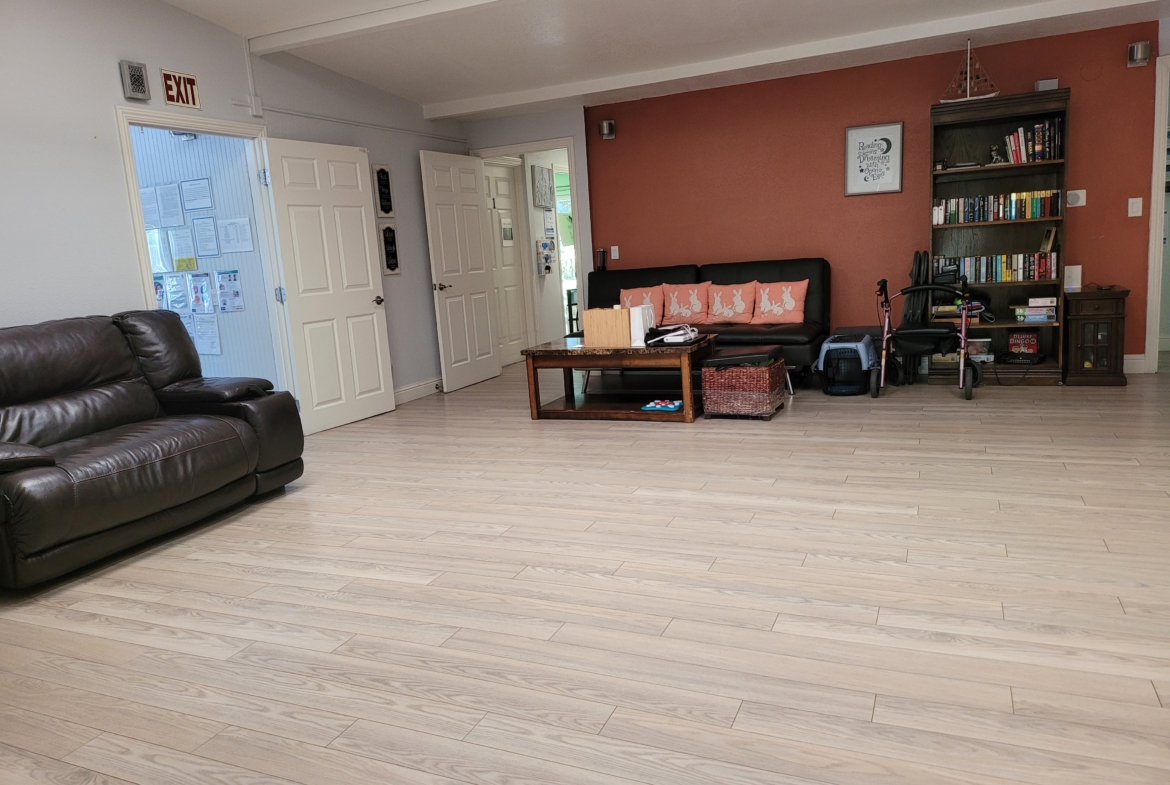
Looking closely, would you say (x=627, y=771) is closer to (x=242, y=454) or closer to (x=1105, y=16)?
(x=242, y=454)

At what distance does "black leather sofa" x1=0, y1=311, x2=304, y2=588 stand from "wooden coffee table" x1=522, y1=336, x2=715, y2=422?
6.05 feet

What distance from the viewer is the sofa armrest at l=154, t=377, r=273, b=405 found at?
3898mm

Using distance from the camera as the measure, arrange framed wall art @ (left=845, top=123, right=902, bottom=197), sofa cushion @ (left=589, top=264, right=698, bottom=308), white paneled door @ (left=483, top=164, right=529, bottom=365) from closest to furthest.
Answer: framed wall art @ (left=845, top=123, right=902, bottom=197)
sofa cushion @ (left=589, top=264, right=698, bottom=308)
white paneled door @ (left=483, top=164, right=529, bottom=365)

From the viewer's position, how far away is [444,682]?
84.2 inches

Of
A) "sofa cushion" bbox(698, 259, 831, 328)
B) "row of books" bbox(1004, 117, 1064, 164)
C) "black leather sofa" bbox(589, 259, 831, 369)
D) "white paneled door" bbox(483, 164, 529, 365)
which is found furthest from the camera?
"white paneled door" bbox(483, 164, 529, 365)

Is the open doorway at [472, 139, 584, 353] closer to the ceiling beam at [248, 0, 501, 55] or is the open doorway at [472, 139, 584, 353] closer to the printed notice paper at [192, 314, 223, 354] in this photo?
the ceiling beam at [248, 0, 501, 55]

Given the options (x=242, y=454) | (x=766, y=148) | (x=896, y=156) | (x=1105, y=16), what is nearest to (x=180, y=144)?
(x=242, y=454)

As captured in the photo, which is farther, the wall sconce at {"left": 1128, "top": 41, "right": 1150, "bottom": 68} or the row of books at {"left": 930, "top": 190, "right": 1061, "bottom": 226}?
the row of books at {"left": 930, "top": 190, "right": 1061, "bottom": 226}

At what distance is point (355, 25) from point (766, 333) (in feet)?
11.7

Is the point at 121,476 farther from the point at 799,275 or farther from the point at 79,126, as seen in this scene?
the point at 799,275

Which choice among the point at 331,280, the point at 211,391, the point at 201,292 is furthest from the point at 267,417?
the point at 201,292

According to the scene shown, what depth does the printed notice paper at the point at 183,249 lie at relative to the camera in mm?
5680

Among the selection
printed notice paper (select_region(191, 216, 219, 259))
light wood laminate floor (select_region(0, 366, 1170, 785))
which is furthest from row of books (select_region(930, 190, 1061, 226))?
printed notice paper (select_region(191, 216, 219, 259))

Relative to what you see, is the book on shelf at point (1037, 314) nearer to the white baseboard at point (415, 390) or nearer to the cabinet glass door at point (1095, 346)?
the cabinet glass door at point (1095, 346)
